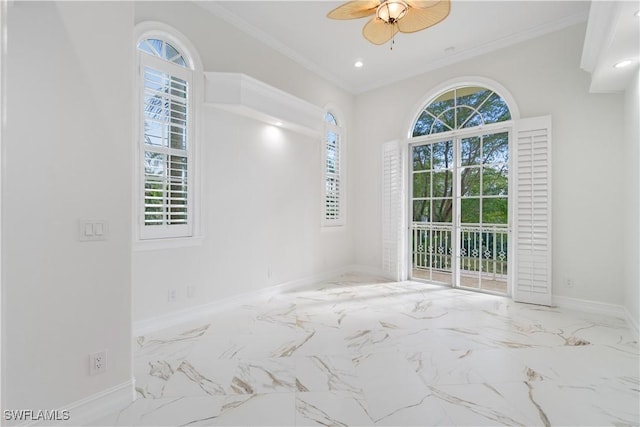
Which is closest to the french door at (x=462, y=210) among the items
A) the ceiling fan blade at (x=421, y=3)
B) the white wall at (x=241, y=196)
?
the white wall at (x=241, y=196)

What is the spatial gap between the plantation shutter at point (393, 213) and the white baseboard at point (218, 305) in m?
0.39

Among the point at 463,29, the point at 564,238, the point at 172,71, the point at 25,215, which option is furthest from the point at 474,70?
the point at 25,215

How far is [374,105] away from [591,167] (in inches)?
126

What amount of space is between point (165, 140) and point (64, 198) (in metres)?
1.57

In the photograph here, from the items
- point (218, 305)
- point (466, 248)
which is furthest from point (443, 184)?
point (218, 305)

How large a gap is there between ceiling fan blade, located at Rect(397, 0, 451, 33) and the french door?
7.46ft

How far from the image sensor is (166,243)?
124 inches

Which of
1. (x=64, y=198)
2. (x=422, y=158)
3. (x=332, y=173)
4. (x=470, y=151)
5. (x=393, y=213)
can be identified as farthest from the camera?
(x=332, y=173)

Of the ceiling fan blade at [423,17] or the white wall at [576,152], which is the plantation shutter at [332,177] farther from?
the ceiling fan blade at [423,17]

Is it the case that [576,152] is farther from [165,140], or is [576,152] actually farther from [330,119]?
[165,140]

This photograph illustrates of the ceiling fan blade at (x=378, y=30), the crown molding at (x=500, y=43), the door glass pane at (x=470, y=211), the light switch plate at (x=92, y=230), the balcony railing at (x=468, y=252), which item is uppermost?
the crown molding at (x=500, y=43)

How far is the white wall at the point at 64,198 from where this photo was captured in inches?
63.0

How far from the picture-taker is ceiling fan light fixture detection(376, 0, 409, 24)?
2.47 m

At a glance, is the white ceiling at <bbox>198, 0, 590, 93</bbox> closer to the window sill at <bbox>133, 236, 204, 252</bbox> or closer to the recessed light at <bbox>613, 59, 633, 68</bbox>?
the recessed light at <bbox>613, 59, 633, 68</bbox>
